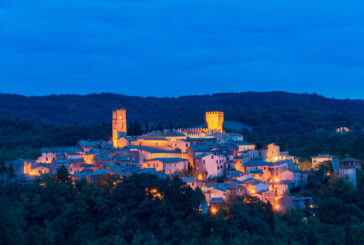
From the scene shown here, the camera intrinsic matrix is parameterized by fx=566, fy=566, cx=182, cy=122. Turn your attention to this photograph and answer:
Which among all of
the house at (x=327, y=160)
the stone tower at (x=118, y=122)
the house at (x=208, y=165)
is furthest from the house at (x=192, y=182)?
the stone tower at (x=118, y=122)

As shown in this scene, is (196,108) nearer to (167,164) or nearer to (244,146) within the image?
(244,146)

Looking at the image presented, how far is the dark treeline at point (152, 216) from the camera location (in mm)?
30625

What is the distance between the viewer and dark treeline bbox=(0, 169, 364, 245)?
30.6 metres

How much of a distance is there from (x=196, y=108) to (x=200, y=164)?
63.8 meters

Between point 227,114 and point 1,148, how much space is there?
1731 inches

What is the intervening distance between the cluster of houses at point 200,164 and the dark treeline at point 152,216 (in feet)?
5.99

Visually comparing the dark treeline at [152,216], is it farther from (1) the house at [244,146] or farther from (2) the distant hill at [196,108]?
(2) the distant hill at [196,108]

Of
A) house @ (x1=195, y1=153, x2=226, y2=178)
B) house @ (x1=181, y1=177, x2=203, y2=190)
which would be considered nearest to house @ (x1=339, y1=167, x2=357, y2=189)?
house @ (x1=195, y1=153, x2=226, y2=178)

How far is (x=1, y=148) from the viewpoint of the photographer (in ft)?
176

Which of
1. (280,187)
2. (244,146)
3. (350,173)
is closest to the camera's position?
(280,187)

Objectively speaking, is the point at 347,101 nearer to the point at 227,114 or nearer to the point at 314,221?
the point at 227,114

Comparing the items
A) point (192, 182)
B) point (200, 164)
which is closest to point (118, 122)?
point (200, 164)

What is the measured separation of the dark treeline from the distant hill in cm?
4314

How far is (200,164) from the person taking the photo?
39594 mm
